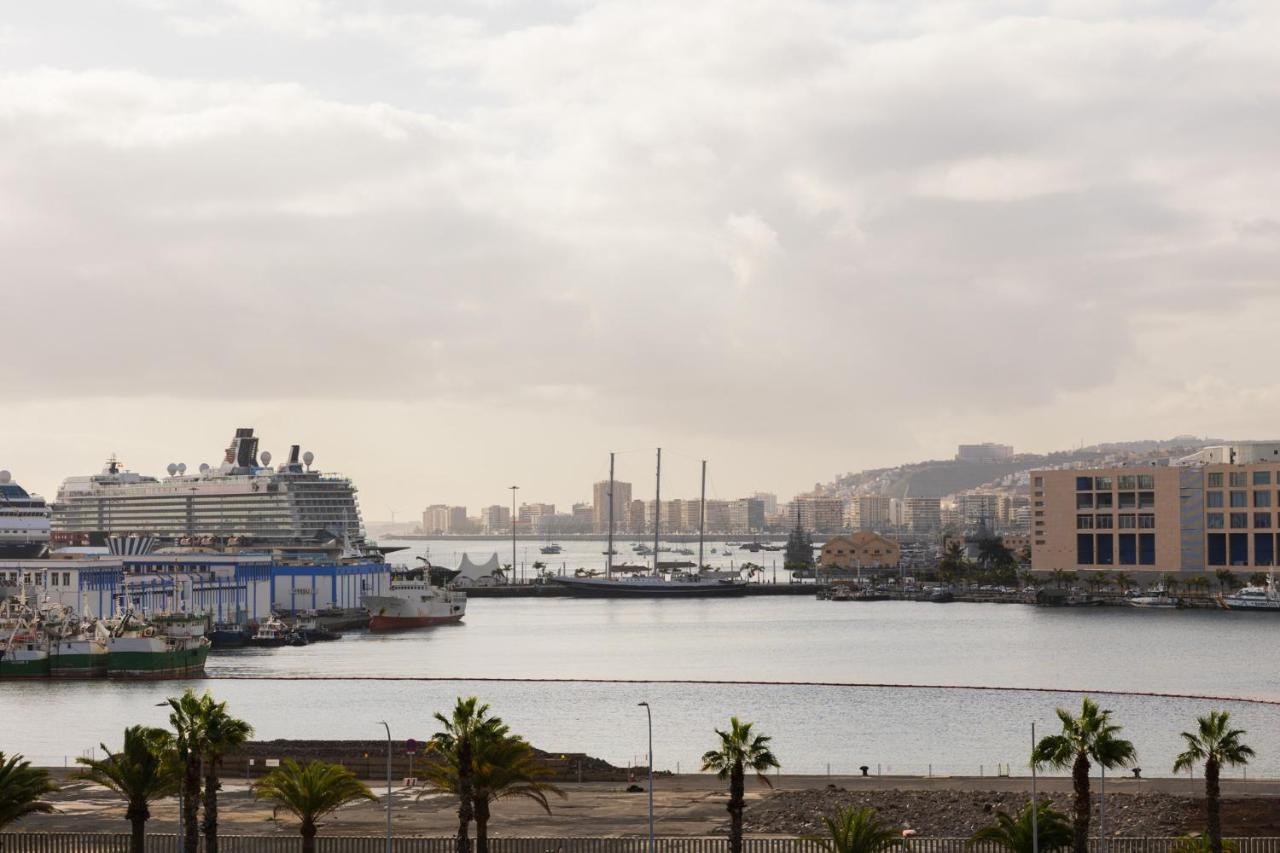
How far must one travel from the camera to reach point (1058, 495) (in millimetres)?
160000

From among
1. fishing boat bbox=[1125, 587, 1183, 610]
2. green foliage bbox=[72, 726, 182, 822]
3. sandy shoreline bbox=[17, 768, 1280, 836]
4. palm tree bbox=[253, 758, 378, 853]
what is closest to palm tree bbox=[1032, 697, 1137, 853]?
sandy shoreline bbox=[17, 768, 1280, 836]

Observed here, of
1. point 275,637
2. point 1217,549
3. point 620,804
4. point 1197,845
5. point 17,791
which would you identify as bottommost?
point 275,637

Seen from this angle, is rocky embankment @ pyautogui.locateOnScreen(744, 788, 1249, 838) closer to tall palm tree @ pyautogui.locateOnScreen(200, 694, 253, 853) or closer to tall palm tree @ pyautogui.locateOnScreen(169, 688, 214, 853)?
tall palm tree @ pyautogui.locateOnScreen(200, 694, 253, 853)

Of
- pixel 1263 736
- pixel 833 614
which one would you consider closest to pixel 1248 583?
pixel 833 614

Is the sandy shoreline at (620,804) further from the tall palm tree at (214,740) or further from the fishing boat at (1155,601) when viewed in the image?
the fishing boat at (1155,601)

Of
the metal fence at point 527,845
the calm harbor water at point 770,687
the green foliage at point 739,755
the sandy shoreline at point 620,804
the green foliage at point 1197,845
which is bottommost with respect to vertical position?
the calm harbor water at point 770,687

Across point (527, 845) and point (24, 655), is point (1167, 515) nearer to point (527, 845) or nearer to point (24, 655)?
point (24, 655)

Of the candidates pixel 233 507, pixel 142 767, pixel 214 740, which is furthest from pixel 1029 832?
pixel 233 507

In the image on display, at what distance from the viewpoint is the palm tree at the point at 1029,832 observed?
3272 centimetres

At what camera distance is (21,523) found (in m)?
148

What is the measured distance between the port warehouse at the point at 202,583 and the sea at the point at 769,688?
8123 mm

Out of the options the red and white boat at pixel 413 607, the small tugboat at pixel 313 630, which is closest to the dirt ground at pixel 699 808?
the small tugboat at pixel 313 630

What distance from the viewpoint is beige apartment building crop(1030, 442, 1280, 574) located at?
151750mm

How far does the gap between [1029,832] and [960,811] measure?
903 cm
